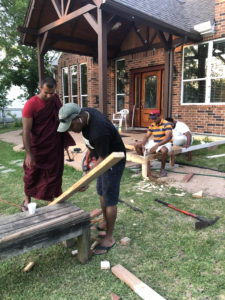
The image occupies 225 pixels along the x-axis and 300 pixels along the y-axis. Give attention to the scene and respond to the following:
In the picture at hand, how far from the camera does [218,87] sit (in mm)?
6828

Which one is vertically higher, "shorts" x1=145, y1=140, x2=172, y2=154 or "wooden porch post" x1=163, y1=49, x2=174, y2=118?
"wooden porch post" x1=163, y1=49, x2=174, y2=118

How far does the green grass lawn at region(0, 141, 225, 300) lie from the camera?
1835 mm

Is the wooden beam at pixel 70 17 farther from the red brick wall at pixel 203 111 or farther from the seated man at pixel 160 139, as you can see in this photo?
the red brick wall at pixel 203 111

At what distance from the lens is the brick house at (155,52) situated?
17.1ft

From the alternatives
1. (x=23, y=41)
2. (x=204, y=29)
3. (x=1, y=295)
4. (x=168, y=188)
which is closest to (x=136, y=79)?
(x=204, y=29)

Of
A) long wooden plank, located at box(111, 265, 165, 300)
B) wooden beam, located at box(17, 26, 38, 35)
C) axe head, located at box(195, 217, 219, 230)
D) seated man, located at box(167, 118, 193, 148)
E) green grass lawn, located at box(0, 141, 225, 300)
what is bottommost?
green grass lawn, located at box(0, 141, 225, 300)

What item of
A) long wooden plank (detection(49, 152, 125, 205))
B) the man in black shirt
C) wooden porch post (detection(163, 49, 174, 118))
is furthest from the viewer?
wooden porch post (detection(163, 49, 174, 118))

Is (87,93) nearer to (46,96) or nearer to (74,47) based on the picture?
(74,47)

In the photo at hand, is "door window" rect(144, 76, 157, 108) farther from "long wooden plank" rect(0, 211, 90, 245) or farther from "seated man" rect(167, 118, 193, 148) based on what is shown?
"long wooden plank" rect(0, 211, 90, 245)

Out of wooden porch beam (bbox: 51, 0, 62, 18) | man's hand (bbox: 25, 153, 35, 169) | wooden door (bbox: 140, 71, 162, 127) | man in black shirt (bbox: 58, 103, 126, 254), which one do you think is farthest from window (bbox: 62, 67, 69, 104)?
man in black shirt (bbox: 58, 103, 126, 254)

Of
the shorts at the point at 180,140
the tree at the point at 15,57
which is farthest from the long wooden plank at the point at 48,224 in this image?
the tree at the point at 15,57

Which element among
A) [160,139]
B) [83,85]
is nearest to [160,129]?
[160,139]

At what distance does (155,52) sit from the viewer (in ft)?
27.3

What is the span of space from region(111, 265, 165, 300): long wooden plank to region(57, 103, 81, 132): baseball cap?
1300mm
